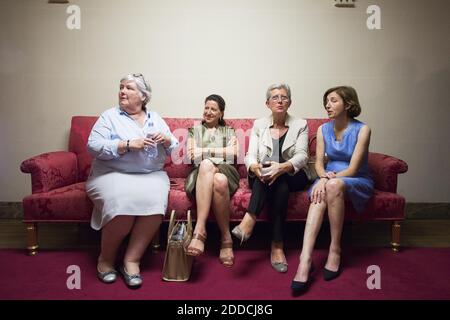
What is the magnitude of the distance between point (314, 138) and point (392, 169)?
0.61 meters

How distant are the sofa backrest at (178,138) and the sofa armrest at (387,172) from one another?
19.6 inches

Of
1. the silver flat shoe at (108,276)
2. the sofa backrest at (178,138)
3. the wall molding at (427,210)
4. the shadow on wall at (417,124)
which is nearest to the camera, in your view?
the silver flat shoe at (108,276)

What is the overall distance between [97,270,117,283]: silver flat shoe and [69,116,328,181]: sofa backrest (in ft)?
3.22

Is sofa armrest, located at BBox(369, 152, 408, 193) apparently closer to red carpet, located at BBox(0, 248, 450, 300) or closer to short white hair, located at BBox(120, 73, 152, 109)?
red carpet, located at BBox(0, 248, 450, 300)

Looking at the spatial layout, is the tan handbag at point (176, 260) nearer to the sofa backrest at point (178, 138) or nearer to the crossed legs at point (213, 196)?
the crossed legs at point (213, 196)

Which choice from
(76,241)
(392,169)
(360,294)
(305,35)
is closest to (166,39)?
(305,35)

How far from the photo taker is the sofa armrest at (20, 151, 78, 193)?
7.80 ft

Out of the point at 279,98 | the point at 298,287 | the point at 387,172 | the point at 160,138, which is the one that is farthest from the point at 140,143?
the point at 387,172

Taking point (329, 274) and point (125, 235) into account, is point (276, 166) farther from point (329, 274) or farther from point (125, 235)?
point (125, 235)

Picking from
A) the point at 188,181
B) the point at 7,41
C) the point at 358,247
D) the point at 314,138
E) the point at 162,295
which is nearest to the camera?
the point at 162,295

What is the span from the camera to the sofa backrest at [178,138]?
2.83 m

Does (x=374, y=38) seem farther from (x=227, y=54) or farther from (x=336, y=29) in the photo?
(x=227, y=54)

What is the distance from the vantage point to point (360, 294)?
1.88 m

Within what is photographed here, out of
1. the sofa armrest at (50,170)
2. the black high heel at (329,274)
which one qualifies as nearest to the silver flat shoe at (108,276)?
the sofa armrest at (50,170)
